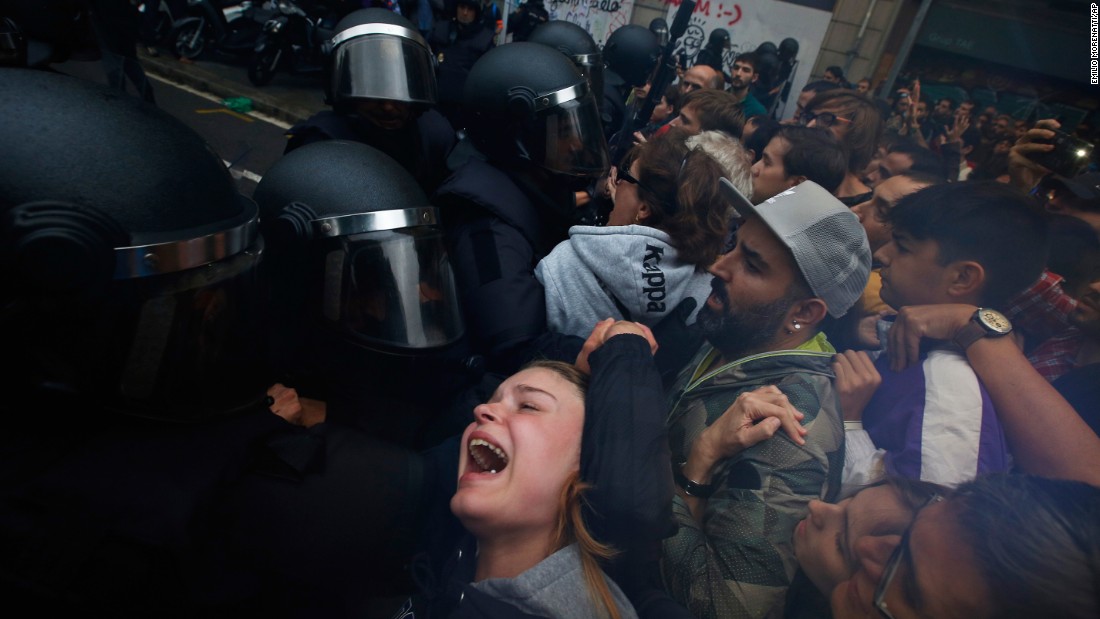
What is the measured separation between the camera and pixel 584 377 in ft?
5.22

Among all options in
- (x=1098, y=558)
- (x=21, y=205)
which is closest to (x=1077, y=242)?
(x=1098, y=558)

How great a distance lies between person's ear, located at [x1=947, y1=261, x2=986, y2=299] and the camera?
1.74 meters

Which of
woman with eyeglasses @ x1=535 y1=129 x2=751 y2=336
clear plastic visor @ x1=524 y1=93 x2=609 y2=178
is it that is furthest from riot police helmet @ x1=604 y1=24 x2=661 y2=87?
woman with eyeglasses @ x1=535 y1=129 x2=751 y2=336

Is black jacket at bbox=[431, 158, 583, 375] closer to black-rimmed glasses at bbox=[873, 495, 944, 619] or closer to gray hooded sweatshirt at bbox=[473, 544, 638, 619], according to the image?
gray hooded sweatshirt at bbox=[473, 544, 638, 619]

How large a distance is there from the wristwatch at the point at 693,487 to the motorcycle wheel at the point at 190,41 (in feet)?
33.2

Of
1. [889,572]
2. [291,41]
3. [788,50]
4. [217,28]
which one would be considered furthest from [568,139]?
[788,50]

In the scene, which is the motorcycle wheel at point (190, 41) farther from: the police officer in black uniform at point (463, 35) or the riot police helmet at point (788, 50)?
the riot police helmet at point (788, 50)

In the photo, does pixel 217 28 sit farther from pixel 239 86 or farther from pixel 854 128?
pixel 854 128

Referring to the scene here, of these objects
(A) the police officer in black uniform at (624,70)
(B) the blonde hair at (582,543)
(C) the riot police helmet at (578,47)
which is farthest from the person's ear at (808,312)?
(A) the police officer in black uniform at (624,70)

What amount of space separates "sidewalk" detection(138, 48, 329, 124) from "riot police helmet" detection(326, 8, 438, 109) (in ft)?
16.4

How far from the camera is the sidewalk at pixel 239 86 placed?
745 cm

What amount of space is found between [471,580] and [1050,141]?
157 inches

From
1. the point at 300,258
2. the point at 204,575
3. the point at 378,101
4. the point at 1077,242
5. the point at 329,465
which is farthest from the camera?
the point at 378,101

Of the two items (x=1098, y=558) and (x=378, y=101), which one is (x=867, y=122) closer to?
(x=378, y=101)
